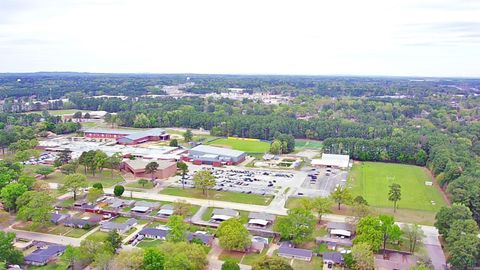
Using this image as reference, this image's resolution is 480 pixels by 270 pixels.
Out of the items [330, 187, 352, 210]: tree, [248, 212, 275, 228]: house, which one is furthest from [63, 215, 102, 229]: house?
[330, 187, 352, 210]: tree

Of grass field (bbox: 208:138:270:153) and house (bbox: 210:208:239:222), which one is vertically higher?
grass field (bbox: 208:138:270:153)

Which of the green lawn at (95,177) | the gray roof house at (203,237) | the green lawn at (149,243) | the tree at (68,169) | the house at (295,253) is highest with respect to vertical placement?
the tree at (68,169)

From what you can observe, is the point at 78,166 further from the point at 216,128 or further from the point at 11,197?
the point at 216,128

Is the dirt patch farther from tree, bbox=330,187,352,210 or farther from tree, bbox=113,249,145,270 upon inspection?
tree, bbox=113,249,145,270

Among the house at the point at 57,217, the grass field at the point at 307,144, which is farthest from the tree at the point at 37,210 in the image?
the grass field at the point at 307,144

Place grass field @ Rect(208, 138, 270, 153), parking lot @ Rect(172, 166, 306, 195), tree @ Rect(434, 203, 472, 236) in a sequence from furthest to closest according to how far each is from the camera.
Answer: grass field @ Rect(208, 138, 270, 153) → parking lot @ Rect(172, 166, 306, 195) → tree @ Rect(434, 203, 472, 236)

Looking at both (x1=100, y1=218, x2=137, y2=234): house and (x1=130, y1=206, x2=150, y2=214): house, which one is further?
(x1=130, y1=206, x2=150, y2=214): house

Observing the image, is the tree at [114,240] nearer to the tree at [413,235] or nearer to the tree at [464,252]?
the tree at [413,235]

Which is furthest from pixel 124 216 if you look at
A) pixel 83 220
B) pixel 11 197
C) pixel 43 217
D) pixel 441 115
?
pixel 441 115
